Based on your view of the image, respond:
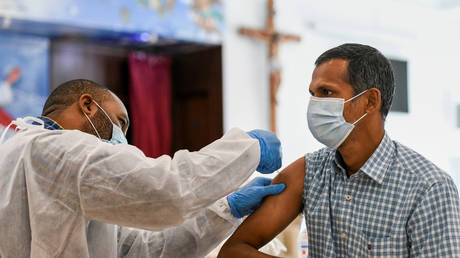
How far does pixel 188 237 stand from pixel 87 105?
2.09 feet

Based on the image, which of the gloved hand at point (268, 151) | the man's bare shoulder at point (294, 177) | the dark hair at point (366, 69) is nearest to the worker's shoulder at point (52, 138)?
the gloved hand at point (268, 151)

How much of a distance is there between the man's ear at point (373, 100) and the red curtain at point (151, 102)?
3.82m

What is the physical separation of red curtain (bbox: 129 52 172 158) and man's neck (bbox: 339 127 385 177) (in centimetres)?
378

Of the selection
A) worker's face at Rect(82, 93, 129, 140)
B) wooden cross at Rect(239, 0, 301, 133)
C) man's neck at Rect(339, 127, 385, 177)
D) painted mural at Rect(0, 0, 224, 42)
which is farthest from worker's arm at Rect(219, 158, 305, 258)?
wooden cross at Rect(239, 0, 301, 133)

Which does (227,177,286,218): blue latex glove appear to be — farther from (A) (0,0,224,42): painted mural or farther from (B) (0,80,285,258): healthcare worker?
(A) (0,0,224,42): painted mural

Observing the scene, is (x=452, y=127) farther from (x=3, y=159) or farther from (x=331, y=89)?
(x=3, y=159)

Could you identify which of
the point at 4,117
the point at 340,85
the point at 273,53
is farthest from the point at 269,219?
the point at 273,53

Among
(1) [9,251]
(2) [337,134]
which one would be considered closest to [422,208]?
(2) [337,134]

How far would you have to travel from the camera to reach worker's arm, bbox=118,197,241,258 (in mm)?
2064

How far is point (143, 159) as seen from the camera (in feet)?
5.32

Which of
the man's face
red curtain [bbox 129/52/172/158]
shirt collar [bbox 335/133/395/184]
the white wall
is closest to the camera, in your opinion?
shirt collar [bbox 335/133/395/184]

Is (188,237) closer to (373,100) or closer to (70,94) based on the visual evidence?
(70,94)

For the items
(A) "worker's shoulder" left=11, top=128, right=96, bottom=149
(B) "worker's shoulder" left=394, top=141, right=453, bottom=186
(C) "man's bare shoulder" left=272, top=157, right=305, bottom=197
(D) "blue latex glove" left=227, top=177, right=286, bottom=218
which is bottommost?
(D) "blue latex glove" left=227, top=177, right=286, bottom=218

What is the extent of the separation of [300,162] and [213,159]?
0.54 metres
